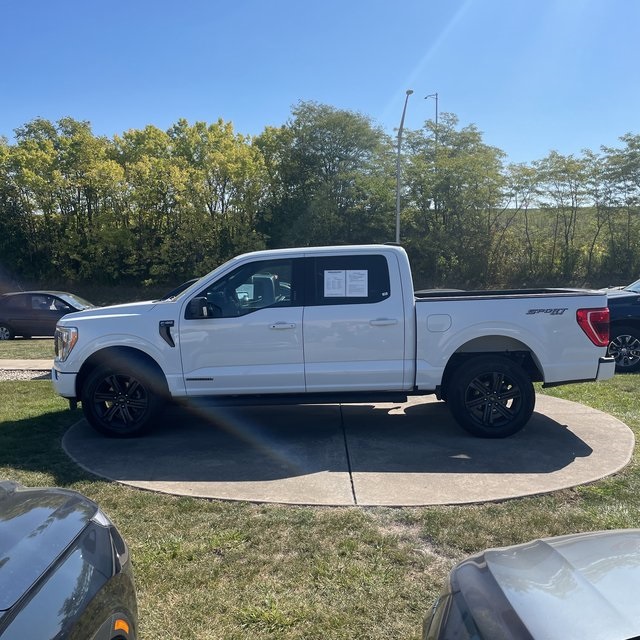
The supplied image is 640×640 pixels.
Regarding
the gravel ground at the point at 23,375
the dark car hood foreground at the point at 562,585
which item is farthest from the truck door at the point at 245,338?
the gravel ground at the point at 23,375

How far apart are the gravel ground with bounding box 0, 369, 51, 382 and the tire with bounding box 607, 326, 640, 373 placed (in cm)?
950

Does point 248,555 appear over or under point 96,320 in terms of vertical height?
under

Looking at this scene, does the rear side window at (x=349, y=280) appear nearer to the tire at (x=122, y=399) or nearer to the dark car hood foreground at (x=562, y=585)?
the tire at (x=122, y=399)

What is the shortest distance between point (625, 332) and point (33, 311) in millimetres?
14454

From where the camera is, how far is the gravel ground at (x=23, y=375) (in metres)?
9.68

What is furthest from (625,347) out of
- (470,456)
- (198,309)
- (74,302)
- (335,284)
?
(74,302)

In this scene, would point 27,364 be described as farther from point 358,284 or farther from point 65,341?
point 358,284

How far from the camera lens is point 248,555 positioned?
355 centimetres

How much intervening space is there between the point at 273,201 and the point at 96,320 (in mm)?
25721

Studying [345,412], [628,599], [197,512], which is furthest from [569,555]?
[345,412]

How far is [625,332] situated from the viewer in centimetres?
941

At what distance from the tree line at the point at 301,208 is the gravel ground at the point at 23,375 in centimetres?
1908

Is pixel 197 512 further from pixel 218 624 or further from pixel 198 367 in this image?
pixel 198 367

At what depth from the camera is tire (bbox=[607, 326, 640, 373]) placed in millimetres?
9391
